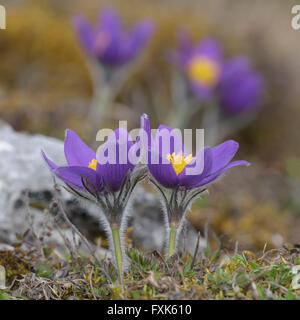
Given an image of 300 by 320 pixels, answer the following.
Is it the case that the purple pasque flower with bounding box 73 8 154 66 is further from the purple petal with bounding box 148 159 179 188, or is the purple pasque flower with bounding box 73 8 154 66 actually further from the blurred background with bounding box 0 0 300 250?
the purple petal with bounding box 148 159 179 188

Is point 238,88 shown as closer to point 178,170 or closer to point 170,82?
point 170,82

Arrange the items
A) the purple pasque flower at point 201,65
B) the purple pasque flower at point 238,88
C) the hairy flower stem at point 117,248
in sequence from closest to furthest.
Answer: the hairy flower stem at point 117,248
the purple pasque flower at point 201,65
the purple pasque flower at point 238,88

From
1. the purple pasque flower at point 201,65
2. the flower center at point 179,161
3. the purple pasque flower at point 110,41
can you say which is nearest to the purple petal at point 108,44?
the purple pasque flower at point 110,41

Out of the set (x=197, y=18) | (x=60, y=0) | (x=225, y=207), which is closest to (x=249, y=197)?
(x=225, y=207)

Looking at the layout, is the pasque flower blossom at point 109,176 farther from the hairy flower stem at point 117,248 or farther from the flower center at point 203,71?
the flower center at point 203,71

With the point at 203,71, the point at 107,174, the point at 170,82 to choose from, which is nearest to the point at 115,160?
the point at 107,174

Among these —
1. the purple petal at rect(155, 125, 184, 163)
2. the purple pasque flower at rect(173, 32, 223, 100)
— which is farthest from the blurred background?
the purple petal at rect(155, 125, 184, 163)
